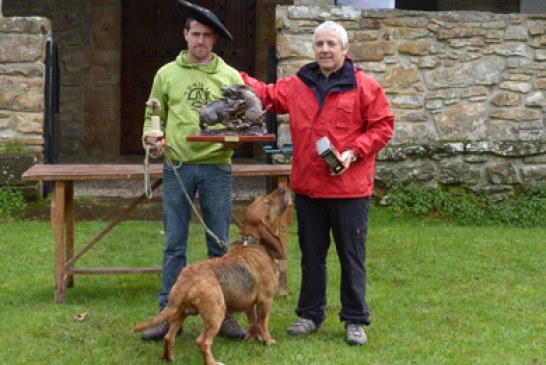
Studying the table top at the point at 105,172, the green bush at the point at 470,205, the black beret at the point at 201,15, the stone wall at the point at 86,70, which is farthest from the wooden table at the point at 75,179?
the stone wall at the point at 86,70

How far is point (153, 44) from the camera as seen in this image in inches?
529

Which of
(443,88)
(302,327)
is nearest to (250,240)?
(302,327)

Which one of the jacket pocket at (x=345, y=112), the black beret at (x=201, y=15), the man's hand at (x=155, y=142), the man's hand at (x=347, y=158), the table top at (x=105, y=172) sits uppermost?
the black beret at (x=201, y=15)

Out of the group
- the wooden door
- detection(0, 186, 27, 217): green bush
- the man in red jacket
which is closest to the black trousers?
the man in red jacket

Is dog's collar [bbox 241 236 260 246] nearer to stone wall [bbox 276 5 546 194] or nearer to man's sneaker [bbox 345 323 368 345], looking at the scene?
man's sneaker [bbox 345 323 368 345]

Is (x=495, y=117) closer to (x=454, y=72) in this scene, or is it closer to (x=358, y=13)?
(x=454, y=72)

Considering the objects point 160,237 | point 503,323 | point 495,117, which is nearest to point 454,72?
point 495,117

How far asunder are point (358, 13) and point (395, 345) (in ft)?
17.2

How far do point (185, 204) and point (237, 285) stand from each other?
0.71 meters

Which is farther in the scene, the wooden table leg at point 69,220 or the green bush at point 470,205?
the green bush at point 470,205

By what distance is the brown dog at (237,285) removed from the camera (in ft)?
15.6

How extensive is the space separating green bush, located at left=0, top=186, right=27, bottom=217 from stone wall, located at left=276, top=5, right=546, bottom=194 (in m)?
2.81

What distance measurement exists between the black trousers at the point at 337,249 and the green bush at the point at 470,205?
4.31m

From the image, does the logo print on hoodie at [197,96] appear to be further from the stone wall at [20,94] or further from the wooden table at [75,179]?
the stone wall at [20,94]
